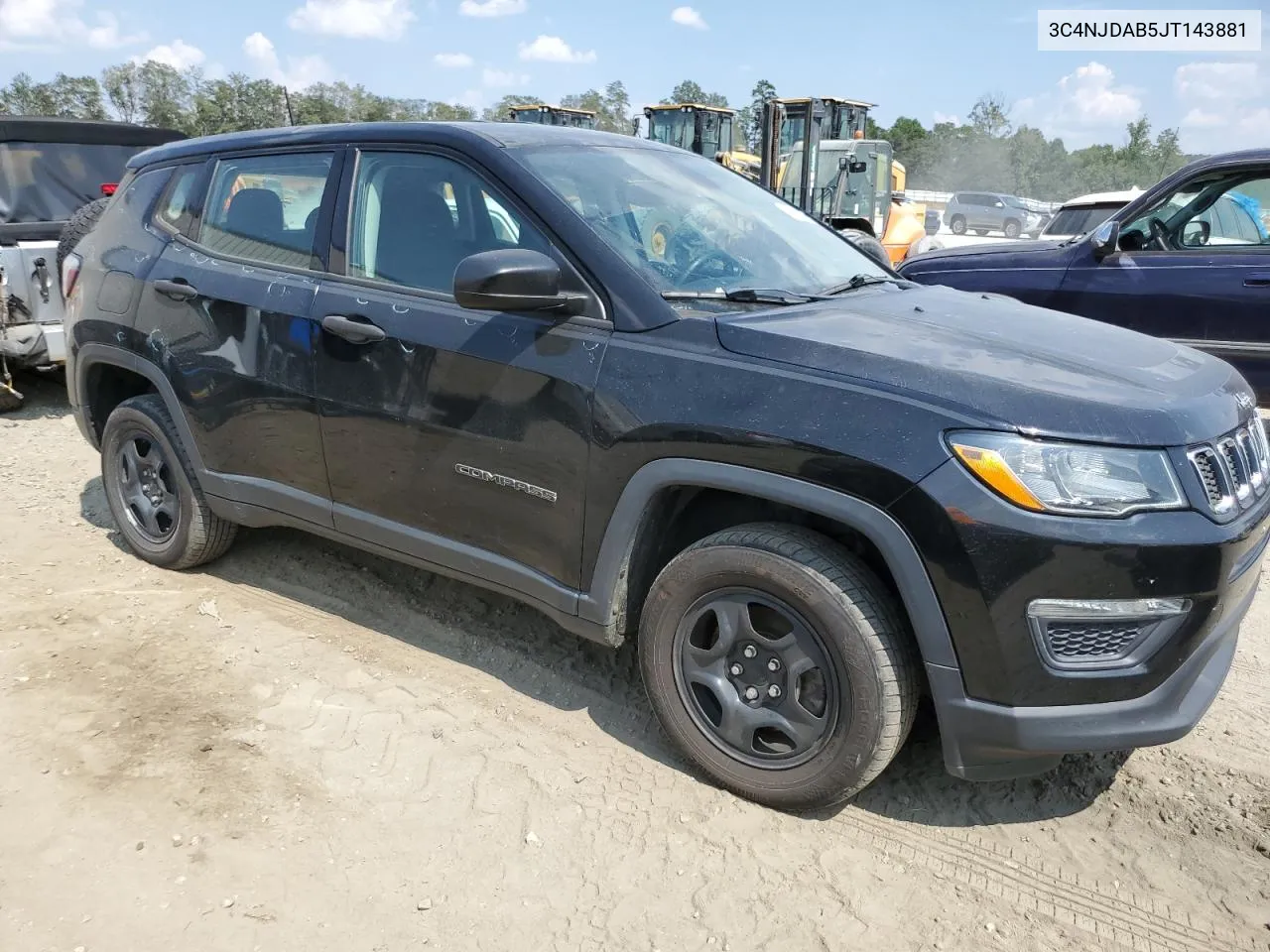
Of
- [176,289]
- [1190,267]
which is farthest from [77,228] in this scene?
[1190,267]

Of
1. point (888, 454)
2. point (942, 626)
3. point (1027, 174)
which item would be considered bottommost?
point (942, 626)

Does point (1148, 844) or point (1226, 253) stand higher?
point (1226, 253)

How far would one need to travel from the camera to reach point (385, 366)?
3.16 metres

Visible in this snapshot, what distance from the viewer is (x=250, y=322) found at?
11.6ft

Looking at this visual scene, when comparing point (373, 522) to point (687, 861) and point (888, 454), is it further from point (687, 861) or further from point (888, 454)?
point (888, 454)

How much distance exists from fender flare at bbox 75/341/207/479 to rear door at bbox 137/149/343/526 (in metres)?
0.05

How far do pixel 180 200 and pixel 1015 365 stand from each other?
3369 millimetres

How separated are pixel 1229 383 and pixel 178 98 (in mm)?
54612

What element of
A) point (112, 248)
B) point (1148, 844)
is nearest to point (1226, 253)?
point (1148, 844)

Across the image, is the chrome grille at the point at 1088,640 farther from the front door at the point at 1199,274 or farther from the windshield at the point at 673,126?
the windshield at the point at 673,126

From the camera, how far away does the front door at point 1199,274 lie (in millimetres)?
5816

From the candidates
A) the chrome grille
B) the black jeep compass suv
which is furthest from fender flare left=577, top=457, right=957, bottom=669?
the chrome grille

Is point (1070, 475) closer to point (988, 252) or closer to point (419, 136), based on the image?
point (419, 136)

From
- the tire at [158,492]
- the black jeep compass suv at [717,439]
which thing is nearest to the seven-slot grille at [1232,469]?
the black jeep compass suv at [717,439]
